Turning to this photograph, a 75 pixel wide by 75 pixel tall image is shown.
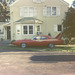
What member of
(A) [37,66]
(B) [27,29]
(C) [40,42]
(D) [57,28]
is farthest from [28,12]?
(A) [37,66]

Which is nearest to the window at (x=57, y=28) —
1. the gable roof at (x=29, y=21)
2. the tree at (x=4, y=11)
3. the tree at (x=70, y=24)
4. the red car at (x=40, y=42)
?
the gable roof at (x=29, y=21)

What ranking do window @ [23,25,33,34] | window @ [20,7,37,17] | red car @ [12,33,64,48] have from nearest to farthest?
red car @ [12,33,64,48], window @ [23,25,33,34], window @ [20,7,37,17]

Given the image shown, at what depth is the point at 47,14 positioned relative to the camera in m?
21.9

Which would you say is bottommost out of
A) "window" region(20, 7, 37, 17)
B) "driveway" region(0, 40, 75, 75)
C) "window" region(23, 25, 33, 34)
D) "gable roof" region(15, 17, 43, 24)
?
"driveway" region(0, 40, 75, 75)

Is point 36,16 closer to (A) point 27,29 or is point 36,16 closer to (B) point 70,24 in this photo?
(A) point 27,29

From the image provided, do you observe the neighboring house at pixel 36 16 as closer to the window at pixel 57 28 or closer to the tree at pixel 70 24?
the window at pixel 57 28

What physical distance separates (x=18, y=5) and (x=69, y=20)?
361 inches

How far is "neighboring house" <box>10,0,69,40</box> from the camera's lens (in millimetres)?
21125

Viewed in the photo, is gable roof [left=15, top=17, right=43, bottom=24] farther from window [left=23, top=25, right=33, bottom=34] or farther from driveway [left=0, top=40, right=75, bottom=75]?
driveway [left=0, top=40, right=75, bottom=75]

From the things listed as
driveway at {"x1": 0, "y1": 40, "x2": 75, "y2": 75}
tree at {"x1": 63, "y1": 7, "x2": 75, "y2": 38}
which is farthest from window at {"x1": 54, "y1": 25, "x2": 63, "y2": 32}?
driveway at {"x1": 0, "y1": 40, "x2": 75, "y2": 75}

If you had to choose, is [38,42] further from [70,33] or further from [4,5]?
[4,5]

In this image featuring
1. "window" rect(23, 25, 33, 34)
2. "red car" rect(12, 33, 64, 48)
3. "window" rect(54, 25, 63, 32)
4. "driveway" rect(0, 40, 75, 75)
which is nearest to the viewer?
"driveway" rect(0, 40, 75, 75)

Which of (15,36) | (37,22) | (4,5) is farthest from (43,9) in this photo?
(4,5)

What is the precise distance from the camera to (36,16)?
21.6 metres
